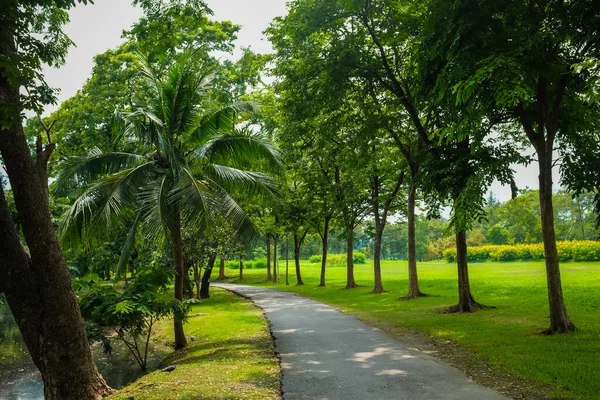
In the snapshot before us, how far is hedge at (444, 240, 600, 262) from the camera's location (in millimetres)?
→ 36062

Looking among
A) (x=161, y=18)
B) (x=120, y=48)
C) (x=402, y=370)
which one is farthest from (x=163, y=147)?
(x=120, y=48)

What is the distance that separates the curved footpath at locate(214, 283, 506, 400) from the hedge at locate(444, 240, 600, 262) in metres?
30.8

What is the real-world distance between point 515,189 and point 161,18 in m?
9.51

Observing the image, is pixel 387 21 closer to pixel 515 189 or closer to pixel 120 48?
pixel 515 189

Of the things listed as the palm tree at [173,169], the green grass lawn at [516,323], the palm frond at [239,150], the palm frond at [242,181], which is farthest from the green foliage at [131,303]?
the green grass lawn at [516,323]

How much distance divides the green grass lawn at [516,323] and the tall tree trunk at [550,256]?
37cm

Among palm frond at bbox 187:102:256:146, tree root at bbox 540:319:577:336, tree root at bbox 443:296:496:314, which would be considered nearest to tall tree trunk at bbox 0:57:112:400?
palm frond at bbox 187:102:256:146

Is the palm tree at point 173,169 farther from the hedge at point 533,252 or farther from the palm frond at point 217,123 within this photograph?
the hedge at point 533,252

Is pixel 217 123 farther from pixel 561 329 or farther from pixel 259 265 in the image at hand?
pixel 259 265

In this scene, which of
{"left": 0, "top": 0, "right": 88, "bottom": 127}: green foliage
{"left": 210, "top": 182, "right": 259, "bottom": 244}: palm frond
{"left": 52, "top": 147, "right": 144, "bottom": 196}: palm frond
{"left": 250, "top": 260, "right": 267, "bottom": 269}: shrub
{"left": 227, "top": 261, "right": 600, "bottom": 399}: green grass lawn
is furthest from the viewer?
{"left": 250, "top": 260, "right": 267, "bottom": 269}: shrub

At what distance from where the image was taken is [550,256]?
1035cm

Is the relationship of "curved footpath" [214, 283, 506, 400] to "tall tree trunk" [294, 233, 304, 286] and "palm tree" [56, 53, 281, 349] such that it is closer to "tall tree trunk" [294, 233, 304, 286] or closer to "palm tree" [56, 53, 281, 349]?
"palm tree" [56, 53, 281, 349]

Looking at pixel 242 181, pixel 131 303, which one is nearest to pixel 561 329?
pixel 242 181

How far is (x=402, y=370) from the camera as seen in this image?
7.82 meters
